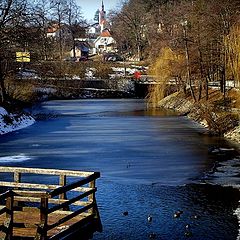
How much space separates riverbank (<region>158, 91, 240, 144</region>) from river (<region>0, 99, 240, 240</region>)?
0.83m

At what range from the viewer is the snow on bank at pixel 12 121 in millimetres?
34244

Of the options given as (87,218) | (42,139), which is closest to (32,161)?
(42,139)

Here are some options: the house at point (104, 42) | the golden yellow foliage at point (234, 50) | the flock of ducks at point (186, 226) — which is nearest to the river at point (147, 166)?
the flock of ducks at point (186, 226)

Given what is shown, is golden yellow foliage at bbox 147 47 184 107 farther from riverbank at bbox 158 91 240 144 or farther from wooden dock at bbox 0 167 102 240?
wooden dock at bbox 0 167 102 240

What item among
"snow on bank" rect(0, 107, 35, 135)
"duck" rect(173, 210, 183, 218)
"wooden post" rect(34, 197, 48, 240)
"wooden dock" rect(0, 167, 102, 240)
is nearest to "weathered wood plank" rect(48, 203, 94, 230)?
"wooden dock" rect(0, 167, 102, 240)

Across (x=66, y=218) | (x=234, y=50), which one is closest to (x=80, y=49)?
(x=234, y=50)

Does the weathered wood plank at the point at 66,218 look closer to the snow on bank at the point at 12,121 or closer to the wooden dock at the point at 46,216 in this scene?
the wooden dock at the point at 46,216

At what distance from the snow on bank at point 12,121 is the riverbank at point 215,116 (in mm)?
12514

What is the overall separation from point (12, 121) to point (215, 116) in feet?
45.0

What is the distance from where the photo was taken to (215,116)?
3475cm

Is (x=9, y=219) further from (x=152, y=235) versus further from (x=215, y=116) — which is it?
(x=215, y=116)

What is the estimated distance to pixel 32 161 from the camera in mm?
22422

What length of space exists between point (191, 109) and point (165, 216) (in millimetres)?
31471

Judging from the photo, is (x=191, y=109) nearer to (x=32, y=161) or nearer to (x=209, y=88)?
(x=209, y=88)
